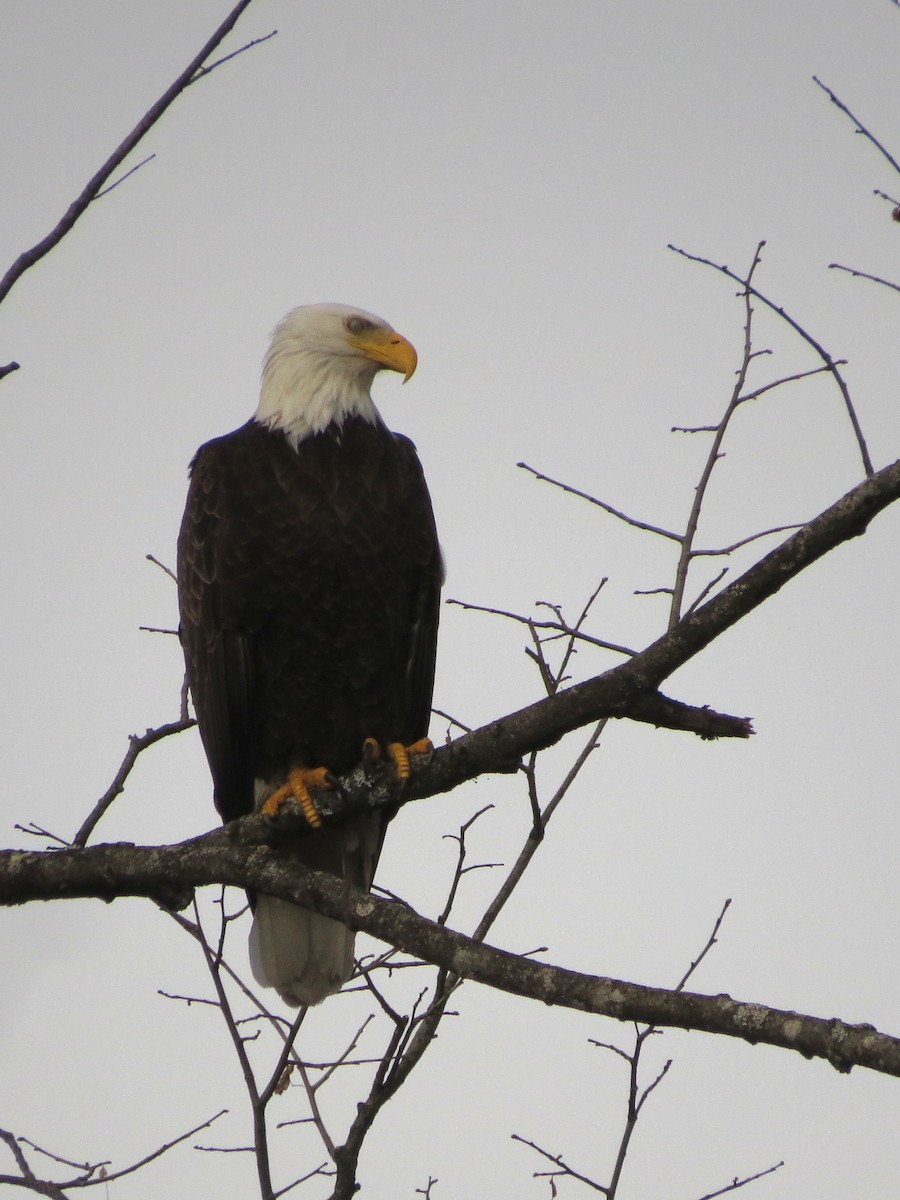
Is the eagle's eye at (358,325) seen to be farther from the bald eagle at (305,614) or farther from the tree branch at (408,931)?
the tree branch at (408,931)

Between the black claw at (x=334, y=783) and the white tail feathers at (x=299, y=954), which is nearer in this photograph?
the black claw at (x=334, y=783)

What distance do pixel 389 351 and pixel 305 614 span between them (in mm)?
1319

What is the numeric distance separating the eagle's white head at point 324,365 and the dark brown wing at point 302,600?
0.18 metres

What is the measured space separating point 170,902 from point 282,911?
168cm

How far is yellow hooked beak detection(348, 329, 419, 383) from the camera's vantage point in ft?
17.1

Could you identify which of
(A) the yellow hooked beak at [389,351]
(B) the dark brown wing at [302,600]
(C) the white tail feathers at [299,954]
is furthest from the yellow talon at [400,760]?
(A) the yellow hooked beak at [389,351]

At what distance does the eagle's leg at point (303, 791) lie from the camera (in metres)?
3.72

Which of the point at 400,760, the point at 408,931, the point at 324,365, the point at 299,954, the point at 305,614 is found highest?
the point at 324,365

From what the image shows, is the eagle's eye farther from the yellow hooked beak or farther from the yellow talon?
the yellow talon

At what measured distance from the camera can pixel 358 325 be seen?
5289 millimetres

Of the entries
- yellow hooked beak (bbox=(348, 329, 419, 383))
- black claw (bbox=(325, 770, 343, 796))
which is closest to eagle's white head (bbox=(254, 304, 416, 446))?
yellow hooked beak (bbox=(348, 329, 419, 383))

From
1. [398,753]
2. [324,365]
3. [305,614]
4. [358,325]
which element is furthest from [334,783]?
[358,325]

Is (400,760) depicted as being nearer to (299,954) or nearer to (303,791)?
(303,791)

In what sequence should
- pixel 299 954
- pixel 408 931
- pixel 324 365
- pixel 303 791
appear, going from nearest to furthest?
pixel 408 931 → pixel 303 791 → pixel 299 954 → pixel 324 365
